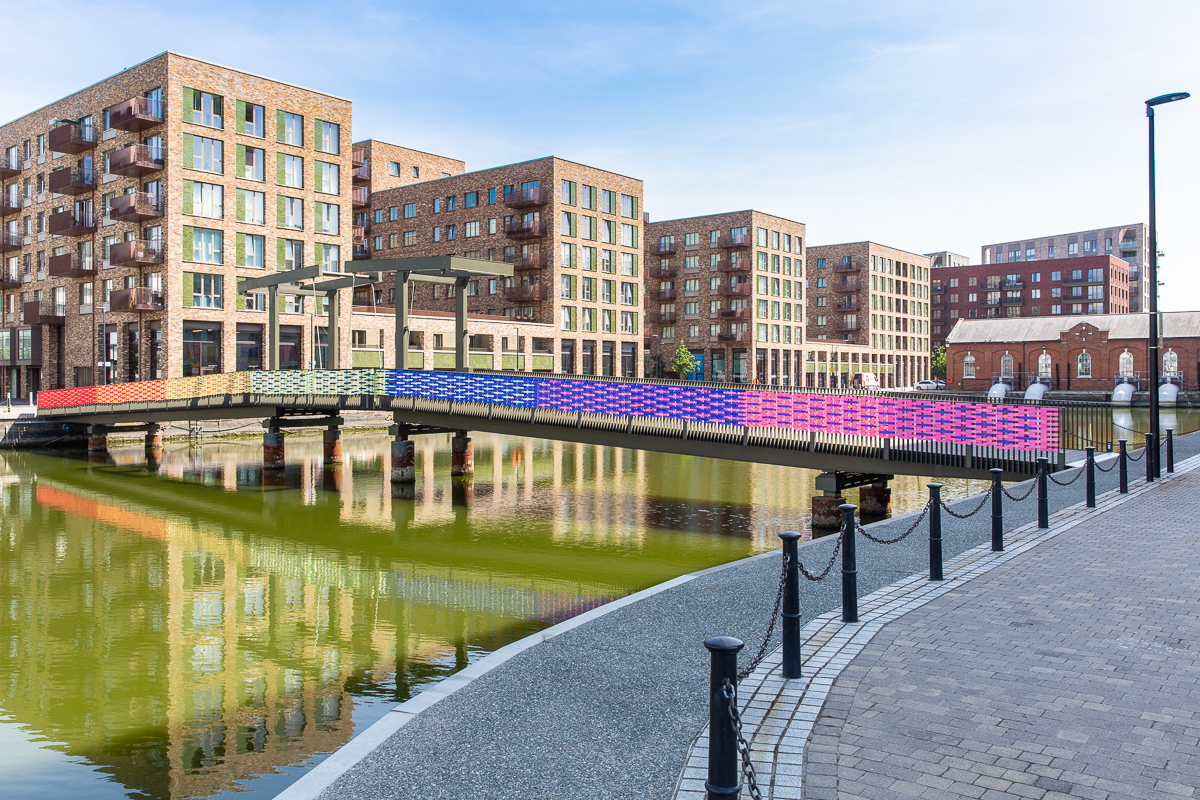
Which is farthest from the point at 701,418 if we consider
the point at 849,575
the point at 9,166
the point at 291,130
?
the point at 9,166

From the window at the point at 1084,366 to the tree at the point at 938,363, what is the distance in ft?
175

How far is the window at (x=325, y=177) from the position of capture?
52197 mm

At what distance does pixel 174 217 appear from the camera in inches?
1778

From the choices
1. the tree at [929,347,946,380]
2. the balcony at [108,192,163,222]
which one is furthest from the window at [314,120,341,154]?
the tree at [929,347,946,380]

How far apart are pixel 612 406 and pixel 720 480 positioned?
897cm

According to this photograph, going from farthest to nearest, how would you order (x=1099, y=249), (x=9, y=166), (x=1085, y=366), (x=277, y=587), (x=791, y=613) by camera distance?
(x=1099, y=249) → (x=1085, y=366) → (x=9, y=166) → (x=277, y=587) → (x=791, y=613)

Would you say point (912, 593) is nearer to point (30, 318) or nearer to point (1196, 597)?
point (1196, 597)

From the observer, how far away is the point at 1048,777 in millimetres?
5242

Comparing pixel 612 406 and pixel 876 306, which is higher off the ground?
pixel 876 306

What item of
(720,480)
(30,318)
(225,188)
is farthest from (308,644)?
(30,318)

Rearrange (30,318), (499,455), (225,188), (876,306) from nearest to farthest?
(499,455) → (225,188) → (30,318) → (876,306)

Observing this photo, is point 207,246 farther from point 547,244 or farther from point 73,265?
point 547,244

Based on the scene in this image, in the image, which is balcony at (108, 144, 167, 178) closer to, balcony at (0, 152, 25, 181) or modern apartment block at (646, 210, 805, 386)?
balcony at (0, 152, 25, 181)

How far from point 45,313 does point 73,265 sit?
5.38 meters
